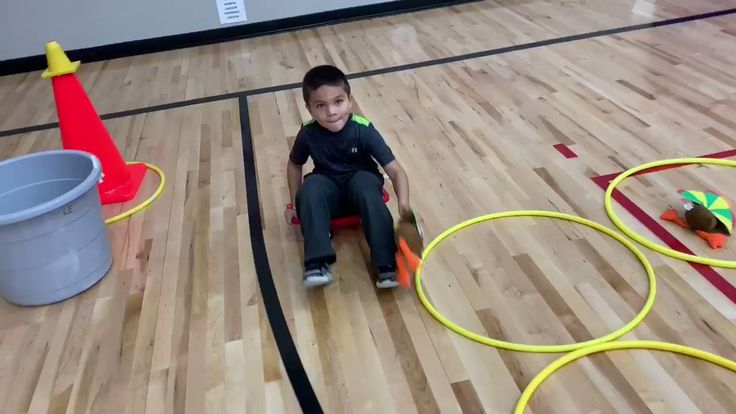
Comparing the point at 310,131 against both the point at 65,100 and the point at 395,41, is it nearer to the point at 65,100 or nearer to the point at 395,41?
the point at 65,100

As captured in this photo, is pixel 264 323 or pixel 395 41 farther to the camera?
pixel 395 41

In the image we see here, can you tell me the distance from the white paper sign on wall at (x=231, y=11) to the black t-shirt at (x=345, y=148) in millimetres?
2926

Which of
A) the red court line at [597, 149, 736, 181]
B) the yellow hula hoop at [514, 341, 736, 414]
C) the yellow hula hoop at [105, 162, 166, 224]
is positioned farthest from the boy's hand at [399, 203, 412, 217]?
the yellow hula hoop at [105, 162, 166, 224]

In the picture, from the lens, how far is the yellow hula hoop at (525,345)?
1.59 meters

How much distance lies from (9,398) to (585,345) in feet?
4.87

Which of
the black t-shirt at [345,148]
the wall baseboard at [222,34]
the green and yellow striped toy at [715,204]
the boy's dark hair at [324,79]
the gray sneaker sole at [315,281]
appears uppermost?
the boy's dark hair at [324,79]

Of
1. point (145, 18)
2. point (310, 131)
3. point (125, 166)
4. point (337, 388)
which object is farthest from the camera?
point (145, 18)

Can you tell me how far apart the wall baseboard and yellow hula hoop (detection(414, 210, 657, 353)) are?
311 cm

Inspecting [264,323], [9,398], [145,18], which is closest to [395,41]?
[145,18]

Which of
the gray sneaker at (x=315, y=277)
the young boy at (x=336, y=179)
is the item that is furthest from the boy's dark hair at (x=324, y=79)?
the gray sneaker at (x=315, y=277)

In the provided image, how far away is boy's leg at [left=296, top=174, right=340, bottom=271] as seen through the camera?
6.06ft

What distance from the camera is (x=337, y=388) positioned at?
155 centimetres

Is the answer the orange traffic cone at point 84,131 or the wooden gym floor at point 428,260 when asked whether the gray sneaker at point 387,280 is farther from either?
the orange traffic cone at point 84,131

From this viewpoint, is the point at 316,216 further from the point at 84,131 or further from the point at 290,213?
the point at 84,131
